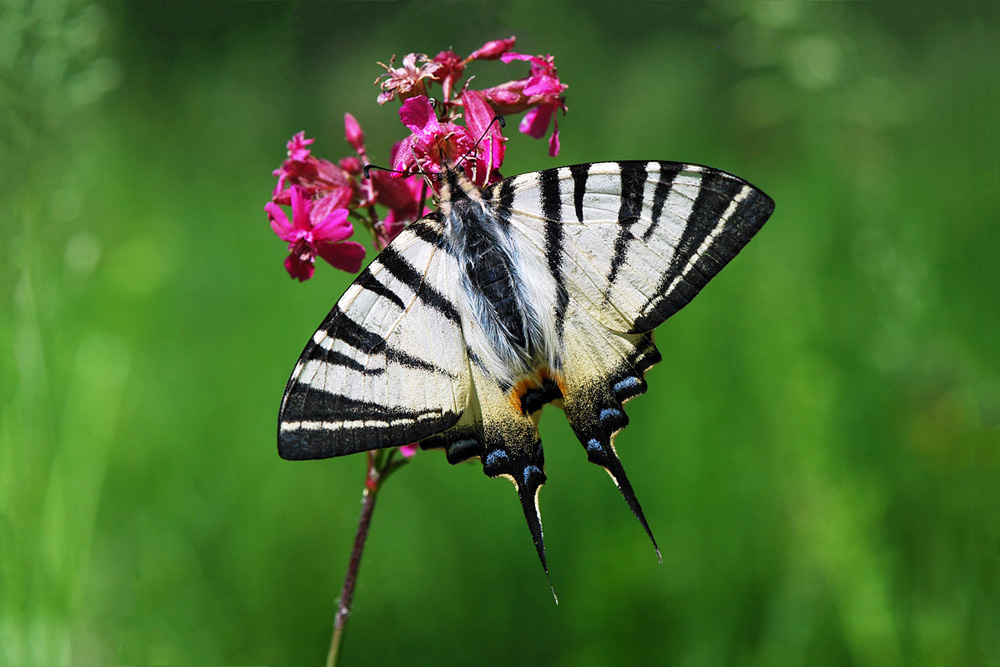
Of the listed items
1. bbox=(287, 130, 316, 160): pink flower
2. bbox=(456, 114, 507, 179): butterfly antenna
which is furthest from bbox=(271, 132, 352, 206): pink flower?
bbox=(456, 114, 507, 179): butterfly antenna

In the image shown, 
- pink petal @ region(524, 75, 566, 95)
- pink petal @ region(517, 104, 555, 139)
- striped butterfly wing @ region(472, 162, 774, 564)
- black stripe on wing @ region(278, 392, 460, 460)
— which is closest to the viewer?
black stripe on wing @ region(278, 392, 460, 460)

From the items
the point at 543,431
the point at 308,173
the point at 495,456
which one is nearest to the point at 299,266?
the point at 308,173

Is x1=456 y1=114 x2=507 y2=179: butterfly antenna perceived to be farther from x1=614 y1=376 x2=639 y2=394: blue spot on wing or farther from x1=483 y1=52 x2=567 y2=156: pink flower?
x1=614 y1=376 x2=639 y2=394: blue spot on wing

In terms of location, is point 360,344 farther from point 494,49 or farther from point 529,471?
point 494,49

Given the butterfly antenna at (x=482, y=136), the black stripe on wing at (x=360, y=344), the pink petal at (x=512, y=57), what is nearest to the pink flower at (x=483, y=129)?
the butterfly antenna at (x=482, y=136)

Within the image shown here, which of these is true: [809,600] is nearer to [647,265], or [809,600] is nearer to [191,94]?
[647,265]

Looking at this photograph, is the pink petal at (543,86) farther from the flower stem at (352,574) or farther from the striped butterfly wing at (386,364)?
the flower stem at (352,574)

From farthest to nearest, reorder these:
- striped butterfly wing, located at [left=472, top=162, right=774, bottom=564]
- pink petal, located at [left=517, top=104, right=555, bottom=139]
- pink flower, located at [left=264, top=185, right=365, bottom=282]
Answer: pink petal, located at [left=517, top=104, right=555, bottom=139]
pink flower, located at [left=264, top=185, right=365, bottom=282]
striped butterfly wing, located at [left=472, top=162, right=774, bottom=564]
